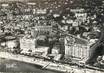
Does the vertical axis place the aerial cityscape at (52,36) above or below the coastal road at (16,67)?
above

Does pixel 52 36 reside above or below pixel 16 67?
above

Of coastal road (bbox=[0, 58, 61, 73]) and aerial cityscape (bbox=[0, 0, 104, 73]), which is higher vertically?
aerial cityscape (bbox=[0, 0, 104, 73])

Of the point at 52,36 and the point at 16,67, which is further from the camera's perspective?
the point at 52,36

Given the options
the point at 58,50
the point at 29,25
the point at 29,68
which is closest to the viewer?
the point at 29,68

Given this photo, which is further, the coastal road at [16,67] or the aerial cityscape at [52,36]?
the aerial cityscape at [52,36]

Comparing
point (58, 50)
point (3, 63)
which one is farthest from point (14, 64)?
point (58, 50)

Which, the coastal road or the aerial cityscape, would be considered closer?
the coastal road

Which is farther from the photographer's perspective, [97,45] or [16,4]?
[16,4]

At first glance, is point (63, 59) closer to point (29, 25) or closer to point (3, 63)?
point (3, 63)
